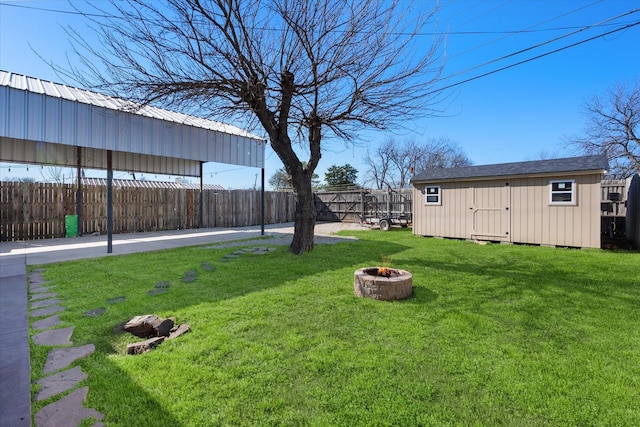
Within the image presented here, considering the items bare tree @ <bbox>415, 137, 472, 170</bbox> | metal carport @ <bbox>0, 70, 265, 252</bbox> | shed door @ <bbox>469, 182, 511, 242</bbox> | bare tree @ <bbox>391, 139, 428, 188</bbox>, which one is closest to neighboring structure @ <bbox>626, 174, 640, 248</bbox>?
shed door @ <bbox>469, 182, 511, 242</bbox>

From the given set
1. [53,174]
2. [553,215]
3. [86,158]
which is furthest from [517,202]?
[53,174]

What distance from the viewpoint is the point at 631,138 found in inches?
643

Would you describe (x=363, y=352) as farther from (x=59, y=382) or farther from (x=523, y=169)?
(x=523, y=169)

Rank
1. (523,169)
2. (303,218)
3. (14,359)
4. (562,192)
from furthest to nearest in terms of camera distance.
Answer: (523,169)
(562,192)
(303,218)
(14,359)

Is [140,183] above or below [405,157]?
below

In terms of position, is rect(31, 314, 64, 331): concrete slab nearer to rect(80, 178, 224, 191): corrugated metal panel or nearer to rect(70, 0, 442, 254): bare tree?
rect(70, 0, 442, 254): bare tree

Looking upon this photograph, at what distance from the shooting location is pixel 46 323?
2.91 meters

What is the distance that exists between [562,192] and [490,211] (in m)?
1.74

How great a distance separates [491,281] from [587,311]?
1280mm

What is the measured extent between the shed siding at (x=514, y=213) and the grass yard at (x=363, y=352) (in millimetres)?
3436

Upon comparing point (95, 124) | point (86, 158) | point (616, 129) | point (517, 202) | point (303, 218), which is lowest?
point (303, 218)

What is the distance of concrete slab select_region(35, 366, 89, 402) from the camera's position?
1.83 meters

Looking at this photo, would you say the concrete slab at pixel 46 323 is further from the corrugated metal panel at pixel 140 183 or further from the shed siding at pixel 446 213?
the corrugated metal panel at pixel 140 183

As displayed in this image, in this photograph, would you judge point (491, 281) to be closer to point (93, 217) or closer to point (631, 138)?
point (93, 217)
